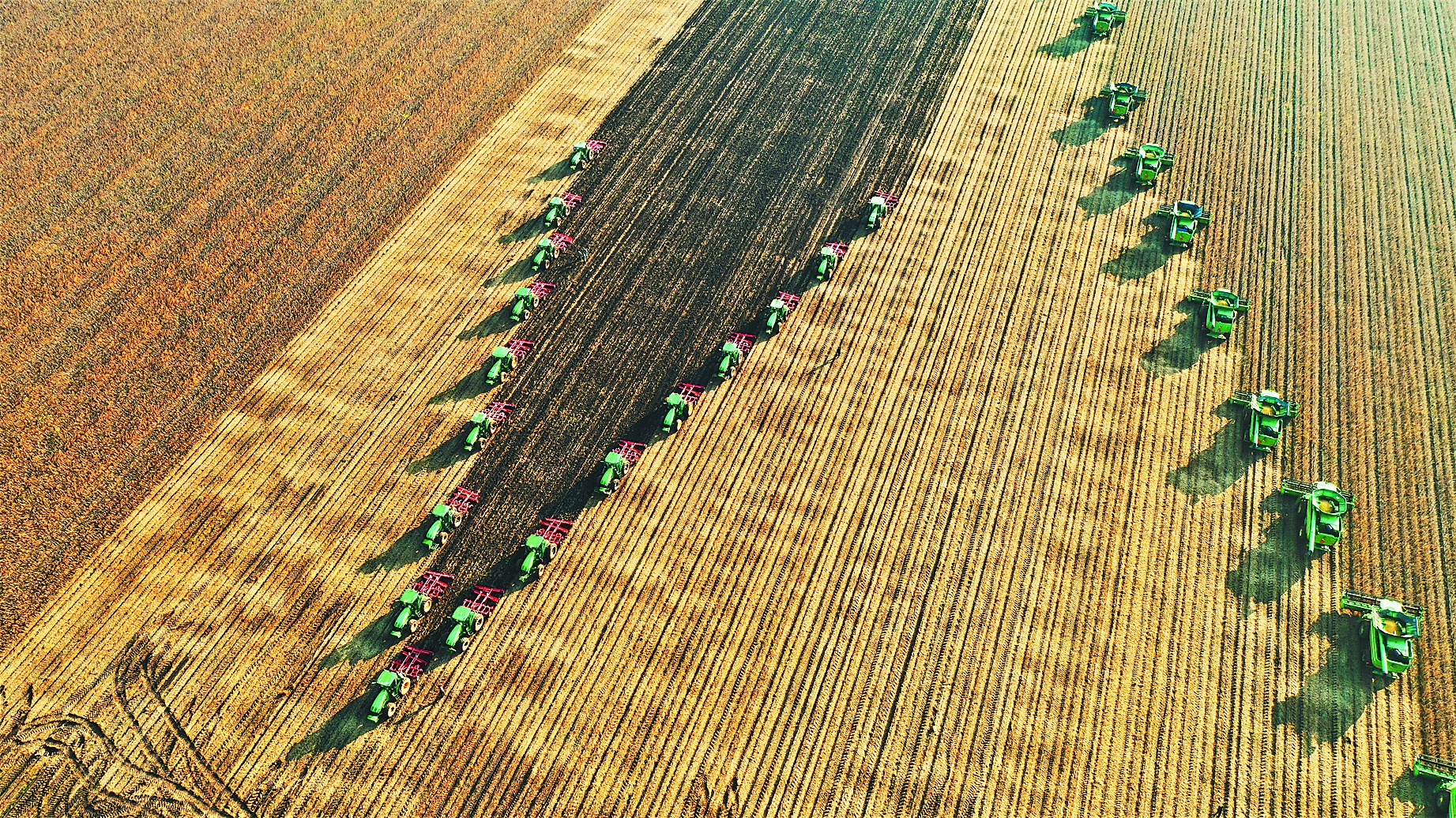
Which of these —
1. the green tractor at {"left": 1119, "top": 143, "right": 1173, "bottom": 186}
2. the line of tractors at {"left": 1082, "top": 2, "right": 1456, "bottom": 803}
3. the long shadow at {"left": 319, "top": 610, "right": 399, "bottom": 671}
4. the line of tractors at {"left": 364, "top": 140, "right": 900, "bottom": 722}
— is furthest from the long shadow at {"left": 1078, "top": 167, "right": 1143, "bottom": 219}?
the long shadow at {"left": 319, "top": 610, "right": 399, "bottom": 671}

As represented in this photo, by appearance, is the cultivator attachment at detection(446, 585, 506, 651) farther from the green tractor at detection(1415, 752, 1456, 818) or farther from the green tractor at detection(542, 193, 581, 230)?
the green tractor at detection(1415, 752, 1456, 818)

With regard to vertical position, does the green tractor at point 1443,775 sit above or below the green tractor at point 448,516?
below

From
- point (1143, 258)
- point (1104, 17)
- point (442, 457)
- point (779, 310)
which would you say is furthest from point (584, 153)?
point (1104, 17)

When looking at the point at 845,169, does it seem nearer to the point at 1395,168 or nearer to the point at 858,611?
the point at 858,611

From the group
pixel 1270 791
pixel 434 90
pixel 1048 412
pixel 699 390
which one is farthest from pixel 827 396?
pixel 434 90

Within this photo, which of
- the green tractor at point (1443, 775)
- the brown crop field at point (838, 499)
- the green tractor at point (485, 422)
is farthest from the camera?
the green tractor at point (485, 422)

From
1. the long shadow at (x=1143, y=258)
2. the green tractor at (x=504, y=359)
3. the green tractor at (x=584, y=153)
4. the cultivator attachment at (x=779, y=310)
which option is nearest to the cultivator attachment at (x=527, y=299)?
the green tractor at (x=504, y=359)

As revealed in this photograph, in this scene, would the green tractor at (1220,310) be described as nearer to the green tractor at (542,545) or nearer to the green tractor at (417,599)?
the green tractor at (542,545)
